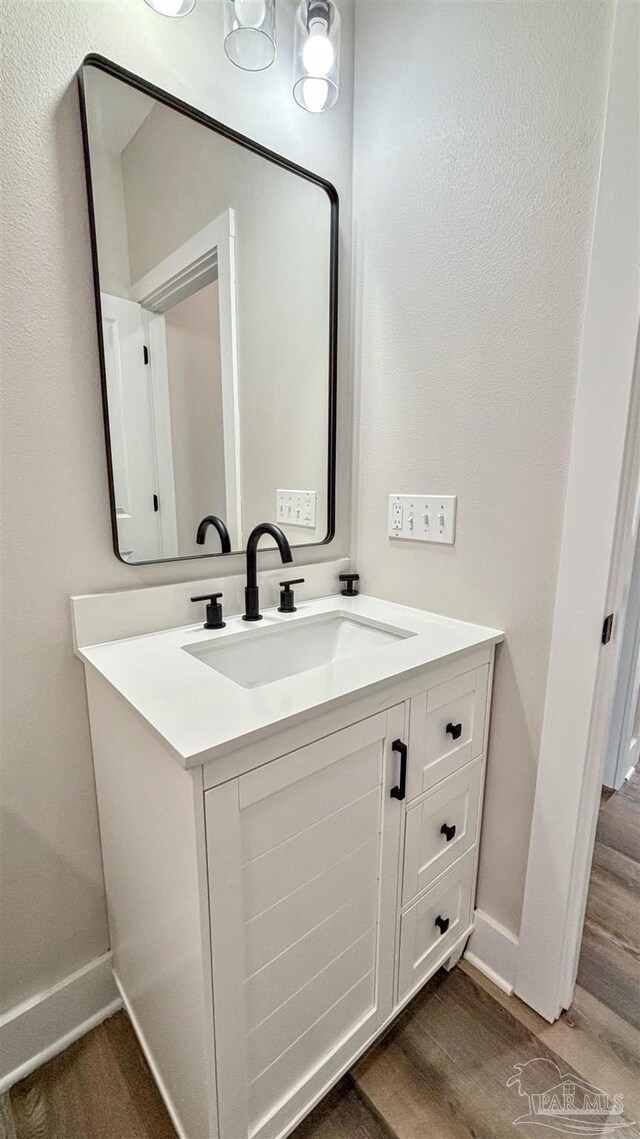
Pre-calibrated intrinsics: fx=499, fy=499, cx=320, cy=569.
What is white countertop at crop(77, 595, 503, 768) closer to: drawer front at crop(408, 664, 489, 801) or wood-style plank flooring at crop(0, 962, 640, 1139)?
drawer front at crop(408, 664, 489, 801)

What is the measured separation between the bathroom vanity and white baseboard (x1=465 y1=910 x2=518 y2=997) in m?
0.12

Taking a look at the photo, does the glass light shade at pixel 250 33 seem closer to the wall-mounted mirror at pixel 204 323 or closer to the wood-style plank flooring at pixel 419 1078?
the wall-mounted mirror at pixel 204 323

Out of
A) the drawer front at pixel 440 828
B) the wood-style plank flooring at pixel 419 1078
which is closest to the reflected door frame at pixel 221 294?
the drawer front at pixel 440 828

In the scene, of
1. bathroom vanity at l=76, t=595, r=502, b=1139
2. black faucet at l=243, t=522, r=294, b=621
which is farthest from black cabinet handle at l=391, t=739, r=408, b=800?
black faucet at l=243, t=522, r=294, b=621

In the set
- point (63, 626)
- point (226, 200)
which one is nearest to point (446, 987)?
point (63, 626)

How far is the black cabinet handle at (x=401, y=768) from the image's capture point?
0.92m

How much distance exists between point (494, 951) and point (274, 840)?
877 millimetres

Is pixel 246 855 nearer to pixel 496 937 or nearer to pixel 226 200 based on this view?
pixel 496 937

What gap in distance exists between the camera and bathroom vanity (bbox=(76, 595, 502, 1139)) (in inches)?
27.9

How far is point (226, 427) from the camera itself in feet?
4.09

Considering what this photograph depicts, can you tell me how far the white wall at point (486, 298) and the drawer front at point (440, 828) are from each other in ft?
0.22

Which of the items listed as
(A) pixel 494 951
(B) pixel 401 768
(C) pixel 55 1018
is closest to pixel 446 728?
(B) pixel 401 768

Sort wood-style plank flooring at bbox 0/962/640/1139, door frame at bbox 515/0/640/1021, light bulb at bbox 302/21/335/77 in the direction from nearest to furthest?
door frame at bbox 515/0/640/1021 → wood-style plank flooring at bbox 0/962/640/1139 → light bulb at bbox 302/21/335/77

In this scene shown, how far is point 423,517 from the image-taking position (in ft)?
4.09
